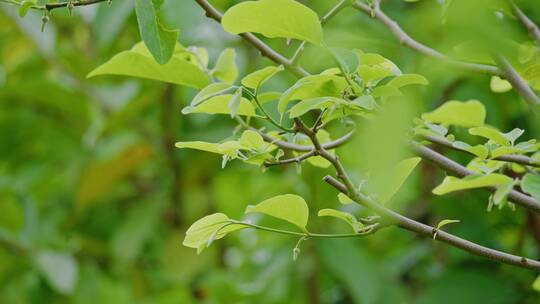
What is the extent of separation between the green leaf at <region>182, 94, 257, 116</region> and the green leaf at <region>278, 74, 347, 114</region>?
3 centimetres

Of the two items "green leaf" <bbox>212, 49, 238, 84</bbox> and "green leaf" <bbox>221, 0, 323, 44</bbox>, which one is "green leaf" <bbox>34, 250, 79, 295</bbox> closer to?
"green leaf" <bbox>212, 49, 238, 84</bbox>

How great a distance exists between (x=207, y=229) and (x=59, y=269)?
0.93 metres

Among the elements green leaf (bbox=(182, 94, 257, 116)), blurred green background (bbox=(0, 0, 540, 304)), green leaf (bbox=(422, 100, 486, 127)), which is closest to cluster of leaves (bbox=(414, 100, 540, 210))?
green leaf (bbox=(422, 100, 486, 127))

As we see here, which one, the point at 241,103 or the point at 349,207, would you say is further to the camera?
the point at 349,207

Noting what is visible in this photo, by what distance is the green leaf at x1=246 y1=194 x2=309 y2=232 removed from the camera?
0.53 metres

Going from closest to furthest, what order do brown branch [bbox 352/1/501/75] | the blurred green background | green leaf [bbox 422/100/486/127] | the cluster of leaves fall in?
the cluster of leaves
brown branch [bbox 352/1/501/75]
green leaf [bbox 422/100/486/127]
the blurred green background

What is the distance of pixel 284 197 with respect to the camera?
1.73 ft

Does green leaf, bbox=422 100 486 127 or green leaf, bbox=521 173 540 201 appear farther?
green leaf, bbox=422 100 486 127

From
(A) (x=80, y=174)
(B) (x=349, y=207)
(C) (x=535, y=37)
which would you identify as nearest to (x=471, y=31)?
(C) (x=535, y=37)

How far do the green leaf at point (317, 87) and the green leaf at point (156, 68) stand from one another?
0.11m

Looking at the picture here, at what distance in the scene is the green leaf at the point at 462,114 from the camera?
2.21ft

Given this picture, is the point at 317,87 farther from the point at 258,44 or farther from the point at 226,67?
the point at 226,67

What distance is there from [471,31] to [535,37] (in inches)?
16.4

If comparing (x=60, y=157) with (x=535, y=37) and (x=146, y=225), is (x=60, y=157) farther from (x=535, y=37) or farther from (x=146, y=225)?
(x=535, y=37)
